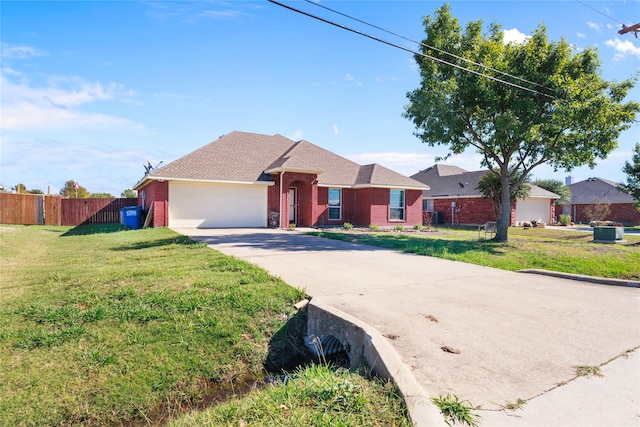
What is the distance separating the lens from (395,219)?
920 inches

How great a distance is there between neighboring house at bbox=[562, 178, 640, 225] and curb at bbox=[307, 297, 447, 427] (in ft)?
124

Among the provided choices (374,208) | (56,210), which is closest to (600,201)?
(374,208)

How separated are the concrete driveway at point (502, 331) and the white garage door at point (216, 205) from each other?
11.5 m

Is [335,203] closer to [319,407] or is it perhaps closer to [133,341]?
[133,341]

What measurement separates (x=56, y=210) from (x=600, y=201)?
45550 mm

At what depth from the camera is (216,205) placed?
19.4m

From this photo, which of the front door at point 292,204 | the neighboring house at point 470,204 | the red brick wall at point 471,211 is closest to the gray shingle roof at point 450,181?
the neighboring house at point 470,204

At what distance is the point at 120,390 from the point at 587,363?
16.1 feet

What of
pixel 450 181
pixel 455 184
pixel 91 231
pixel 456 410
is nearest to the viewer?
pixel 456 410

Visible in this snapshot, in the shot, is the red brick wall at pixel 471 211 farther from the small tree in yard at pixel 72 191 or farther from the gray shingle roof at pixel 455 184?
the small tree in yard at pixel 72 191

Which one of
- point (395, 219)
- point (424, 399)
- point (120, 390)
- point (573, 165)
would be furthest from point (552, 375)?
point (395, 219)

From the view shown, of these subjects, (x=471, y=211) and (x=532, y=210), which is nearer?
(x=471, y=211)

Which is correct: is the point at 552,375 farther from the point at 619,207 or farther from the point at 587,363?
the point at 619,207

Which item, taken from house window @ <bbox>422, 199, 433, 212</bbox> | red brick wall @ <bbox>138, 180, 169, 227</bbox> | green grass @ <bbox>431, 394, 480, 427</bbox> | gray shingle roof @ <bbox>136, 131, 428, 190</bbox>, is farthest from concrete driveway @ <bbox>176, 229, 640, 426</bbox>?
house window @ <bbox>422, 199, 433, 212</bbox>
